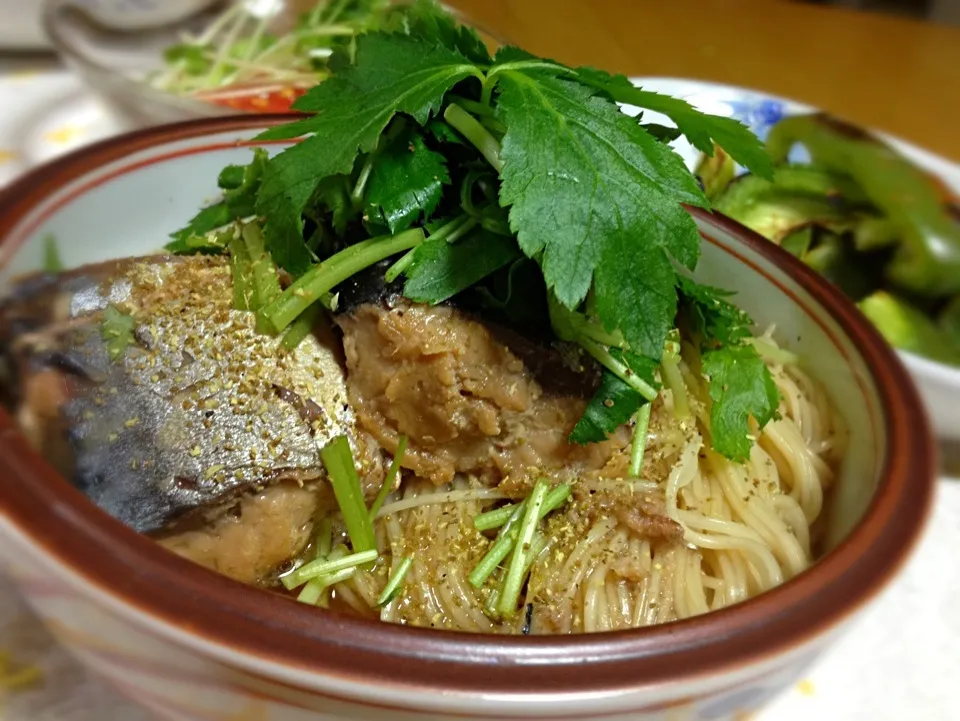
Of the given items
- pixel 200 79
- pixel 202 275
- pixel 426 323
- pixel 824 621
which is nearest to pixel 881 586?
pixel 824 621

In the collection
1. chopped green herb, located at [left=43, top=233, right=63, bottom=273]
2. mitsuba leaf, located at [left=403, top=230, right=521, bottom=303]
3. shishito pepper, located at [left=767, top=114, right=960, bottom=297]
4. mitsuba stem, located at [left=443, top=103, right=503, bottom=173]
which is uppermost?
mitsuba stem, located at [left=443, top=103, right=503, bottom=173]

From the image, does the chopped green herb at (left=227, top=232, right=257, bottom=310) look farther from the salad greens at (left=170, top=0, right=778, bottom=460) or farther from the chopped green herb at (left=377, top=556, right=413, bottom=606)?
the chopped green herb at (left=377, top=556, right=413, bottom=606)

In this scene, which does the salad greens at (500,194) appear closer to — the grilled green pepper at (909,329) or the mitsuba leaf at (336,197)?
the mitsuba leaf at (336,197)

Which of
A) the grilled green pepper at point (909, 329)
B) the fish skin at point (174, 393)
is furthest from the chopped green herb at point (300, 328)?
the grilled green pepper at point (909, 329)

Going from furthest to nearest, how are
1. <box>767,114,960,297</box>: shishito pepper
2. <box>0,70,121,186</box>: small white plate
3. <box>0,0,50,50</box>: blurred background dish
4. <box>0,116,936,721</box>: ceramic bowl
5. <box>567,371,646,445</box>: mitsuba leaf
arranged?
<box>0,0,50,50</box>: blurred background dish < <box>0,70,121,186</box>: small white plate < <box>767,114,960,297</box>: shishito pepper < <box>567,371,646,445</box>: mitsuba leaf < <box>0,116,936,721</box>: ceramic bowl

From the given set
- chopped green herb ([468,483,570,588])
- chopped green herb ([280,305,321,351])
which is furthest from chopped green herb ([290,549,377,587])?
chopped green herb ([280,305,321,351])

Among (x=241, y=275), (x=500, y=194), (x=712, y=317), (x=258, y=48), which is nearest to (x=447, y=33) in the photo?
(x=500, y=194)

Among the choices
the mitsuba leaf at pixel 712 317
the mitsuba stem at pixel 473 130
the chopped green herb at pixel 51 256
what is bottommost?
the mitsuba leaf at pixel 712 317
